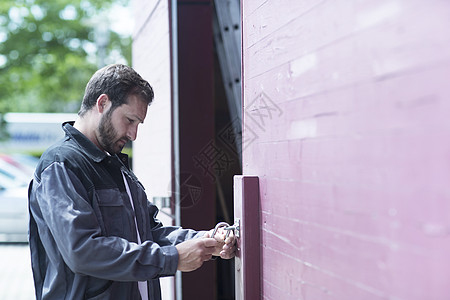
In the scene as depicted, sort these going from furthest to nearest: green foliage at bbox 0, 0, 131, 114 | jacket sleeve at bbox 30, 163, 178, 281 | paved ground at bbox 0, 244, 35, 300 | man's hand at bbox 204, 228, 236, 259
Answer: green foliage at bbox 0, 0, 131, 114
paved ground at bbox 0, 244, 35, 300
man's hand at bbox 204, 228, 236, 259
jacket sleeve at bbox 30, 163, 178, 281

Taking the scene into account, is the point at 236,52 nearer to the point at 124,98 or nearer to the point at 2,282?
the point at 124,98

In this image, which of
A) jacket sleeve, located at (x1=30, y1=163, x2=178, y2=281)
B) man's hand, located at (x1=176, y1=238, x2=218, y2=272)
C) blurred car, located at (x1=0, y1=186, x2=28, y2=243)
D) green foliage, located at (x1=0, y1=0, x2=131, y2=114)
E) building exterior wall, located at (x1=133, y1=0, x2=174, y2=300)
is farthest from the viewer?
green foliage, located at (x1=0, y1=0, x2=131, y2=114)

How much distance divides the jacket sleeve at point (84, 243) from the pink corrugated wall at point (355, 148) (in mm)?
441

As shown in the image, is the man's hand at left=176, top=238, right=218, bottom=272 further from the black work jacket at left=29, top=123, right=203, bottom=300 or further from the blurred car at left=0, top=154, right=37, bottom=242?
the blurred car at left=0, top=154, right=37, bottom=242

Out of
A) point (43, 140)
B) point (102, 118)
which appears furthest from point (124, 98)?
point (43, 140)

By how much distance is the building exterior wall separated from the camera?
12.4 ft

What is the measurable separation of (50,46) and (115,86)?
507 inches

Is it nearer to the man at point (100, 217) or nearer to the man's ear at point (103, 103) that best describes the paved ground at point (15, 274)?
the man at point (100, 217)

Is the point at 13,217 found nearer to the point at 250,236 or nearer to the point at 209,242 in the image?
the point at 209,242

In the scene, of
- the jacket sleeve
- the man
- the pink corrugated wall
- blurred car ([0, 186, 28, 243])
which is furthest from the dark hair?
blurred car ([0, 186, 28, 243])

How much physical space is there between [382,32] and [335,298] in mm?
700

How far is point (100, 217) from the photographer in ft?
7.14

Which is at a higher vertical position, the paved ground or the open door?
the open door

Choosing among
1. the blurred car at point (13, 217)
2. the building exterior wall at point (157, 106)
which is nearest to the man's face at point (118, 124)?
the building exterior wall at point (157, 106)
